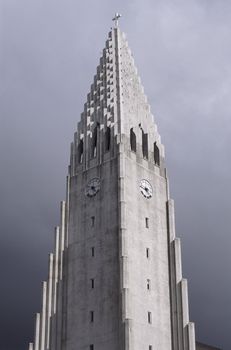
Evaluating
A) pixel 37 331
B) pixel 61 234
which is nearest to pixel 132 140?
pixel 61 234

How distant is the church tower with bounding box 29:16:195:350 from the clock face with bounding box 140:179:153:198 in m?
0.10

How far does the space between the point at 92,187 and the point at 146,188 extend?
18.3ft

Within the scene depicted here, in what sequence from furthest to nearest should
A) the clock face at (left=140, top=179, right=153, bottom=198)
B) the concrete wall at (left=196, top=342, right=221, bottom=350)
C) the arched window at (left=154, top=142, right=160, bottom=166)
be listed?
the concrete wall at (left=196, top=342, right=221, bottom=350)
the arched window at (left=154, top=142, right=160, bottom=166)
the clock face at (left=140, top=179, right=153, bottom=198)

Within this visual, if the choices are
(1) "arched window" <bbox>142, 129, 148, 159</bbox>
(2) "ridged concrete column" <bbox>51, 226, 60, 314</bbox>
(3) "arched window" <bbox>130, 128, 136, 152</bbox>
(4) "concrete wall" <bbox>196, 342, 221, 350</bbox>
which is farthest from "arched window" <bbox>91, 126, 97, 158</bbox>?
(4) "concrete wall" <bbox>196, 342, 221, 350</bbox>

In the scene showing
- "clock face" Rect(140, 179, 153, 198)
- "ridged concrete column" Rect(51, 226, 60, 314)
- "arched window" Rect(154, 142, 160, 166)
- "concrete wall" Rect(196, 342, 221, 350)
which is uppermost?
"arched window" Rect(154, 142, 160, 166)

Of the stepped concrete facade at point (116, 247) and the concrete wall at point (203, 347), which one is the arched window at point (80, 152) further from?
the concrete wall at point (203, 347)

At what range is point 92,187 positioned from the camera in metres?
72.4

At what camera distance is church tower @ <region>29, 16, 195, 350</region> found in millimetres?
64562

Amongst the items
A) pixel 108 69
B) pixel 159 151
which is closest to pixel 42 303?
pixel 159 151

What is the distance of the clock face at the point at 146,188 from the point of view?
71.8 meters

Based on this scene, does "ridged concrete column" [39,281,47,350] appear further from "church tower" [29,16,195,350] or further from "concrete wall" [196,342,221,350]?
"concrete wall" [196,342,221,350]

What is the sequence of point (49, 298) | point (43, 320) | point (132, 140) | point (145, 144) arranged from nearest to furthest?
point (43, 320) < point (49, 298) < point (132, 140) < point (145, 144)

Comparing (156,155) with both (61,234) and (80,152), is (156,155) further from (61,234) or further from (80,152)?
(61,234)

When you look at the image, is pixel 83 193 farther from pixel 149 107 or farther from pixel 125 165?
pixel 149 107
